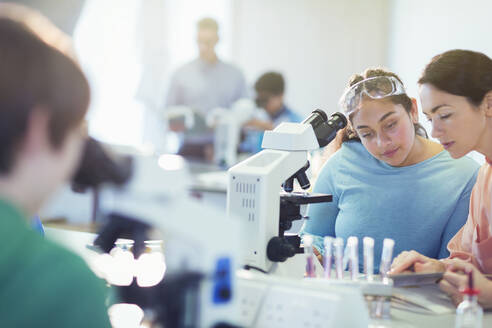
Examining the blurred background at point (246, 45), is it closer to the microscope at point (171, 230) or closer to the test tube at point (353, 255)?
the test tube at point (353, 255)

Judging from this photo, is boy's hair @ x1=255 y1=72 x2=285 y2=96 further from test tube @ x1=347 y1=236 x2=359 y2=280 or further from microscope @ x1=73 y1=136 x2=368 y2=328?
microscope @ x1=73 y1=136 x2=368 y2=328

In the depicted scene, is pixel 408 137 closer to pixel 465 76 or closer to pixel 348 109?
pixel 348 109

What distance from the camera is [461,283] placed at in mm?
1366

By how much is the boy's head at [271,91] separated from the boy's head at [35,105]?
13.1 feet

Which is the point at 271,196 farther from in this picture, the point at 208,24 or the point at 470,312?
the point at 208,24

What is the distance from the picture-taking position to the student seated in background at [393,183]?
6.35ft

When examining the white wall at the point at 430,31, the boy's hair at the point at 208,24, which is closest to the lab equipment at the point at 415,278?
the white wall at the point at 430,31

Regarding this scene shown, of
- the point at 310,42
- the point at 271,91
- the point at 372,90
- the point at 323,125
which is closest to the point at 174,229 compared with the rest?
the point at 323,125

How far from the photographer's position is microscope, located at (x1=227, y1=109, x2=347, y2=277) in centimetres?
141

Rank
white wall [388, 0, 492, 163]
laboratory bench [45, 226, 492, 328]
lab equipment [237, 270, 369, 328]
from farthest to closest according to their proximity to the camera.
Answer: white wall [388, 0, 492, 163]
laboratory bench [45, 226, 492, 328]
lab equipment [237, 270, 369, 328]

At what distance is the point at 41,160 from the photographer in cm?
68

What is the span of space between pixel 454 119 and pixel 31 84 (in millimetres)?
1353

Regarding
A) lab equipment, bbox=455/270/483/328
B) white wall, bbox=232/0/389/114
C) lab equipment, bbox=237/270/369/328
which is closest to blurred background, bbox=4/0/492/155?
white wall, bbox=232/0/389/114

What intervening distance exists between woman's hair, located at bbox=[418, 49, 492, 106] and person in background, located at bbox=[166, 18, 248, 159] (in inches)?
127
